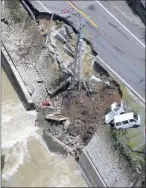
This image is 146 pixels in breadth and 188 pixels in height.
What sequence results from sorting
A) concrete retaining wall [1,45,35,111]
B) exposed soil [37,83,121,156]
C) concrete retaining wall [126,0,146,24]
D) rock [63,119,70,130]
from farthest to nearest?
concrete retaining wall [126,0,146,24] < concrete retaining wall [1,45,35,111] < rock [63,119,70,130] < exposed soil [37,83,121,156]

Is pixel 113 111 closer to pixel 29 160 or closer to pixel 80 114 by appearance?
pixel 80 114

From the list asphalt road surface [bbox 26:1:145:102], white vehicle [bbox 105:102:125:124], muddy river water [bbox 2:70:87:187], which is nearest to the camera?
muddy river water [bbox 2:70:87:187]

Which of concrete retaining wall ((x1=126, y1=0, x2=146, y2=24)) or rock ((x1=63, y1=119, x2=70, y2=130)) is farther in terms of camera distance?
concrete retaining wall ((x1=126, y1=0, x2=146, y2=24))

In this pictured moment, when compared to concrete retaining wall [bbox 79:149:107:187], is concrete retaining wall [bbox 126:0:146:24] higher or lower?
higher

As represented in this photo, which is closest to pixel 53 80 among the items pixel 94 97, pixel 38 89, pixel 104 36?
pixel 38 89

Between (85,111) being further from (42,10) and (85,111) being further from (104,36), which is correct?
(42,10)

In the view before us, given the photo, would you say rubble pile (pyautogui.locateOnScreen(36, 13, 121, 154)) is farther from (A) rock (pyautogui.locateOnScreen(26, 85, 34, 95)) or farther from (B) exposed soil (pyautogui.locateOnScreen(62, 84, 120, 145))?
(A) rock (pyautogui.locateOnScreen(26, 85, 34, 95))

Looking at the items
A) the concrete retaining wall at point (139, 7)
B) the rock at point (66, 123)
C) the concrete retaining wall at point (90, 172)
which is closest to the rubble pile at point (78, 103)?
the rock at point (66, 123)

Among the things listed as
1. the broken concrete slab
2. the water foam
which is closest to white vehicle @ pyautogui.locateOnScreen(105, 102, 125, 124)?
the broken concrete slab
